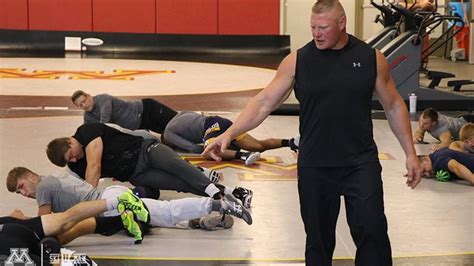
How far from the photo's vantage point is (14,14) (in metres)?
28.3

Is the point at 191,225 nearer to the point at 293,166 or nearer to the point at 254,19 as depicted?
the point at 293,166

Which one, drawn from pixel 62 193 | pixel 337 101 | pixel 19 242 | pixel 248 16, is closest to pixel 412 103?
pixel 62 193

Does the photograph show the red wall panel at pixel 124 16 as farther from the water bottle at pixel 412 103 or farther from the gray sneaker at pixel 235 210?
the gray sneaker at pixel 235 210

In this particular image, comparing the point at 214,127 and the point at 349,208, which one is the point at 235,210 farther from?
the point at 214,127

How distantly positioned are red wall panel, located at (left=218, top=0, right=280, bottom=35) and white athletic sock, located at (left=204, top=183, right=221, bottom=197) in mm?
20300

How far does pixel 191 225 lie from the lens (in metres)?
8.41

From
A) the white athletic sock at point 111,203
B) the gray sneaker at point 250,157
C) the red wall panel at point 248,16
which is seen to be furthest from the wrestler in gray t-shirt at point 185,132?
the red wall panel at point 248,16

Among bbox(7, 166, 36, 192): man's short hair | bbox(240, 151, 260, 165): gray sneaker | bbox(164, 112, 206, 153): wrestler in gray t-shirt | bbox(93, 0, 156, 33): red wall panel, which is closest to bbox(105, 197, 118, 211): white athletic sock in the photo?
bbox(7, 166, 36, 192): man's short hair

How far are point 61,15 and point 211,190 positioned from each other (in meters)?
20.7

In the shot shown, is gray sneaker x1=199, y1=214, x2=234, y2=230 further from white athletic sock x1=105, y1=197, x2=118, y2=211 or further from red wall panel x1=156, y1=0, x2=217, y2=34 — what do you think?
red wall panel x1=156, y1=0, x2=217, y2=34

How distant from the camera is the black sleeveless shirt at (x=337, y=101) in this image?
19.5 feet

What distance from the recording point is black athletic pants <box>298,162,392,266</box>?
6.02 meters

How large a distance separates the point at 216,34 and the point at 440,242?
21049 mm

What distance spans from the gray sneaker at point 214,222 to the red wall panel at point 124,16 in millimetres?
20643
